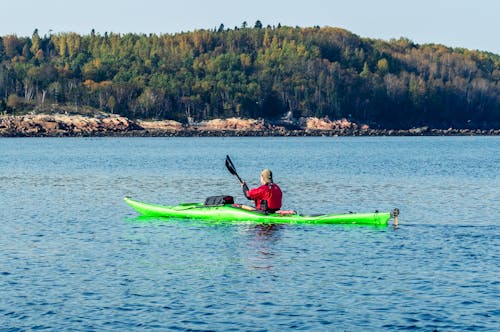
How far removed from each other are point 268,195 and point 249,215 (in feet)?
4.26

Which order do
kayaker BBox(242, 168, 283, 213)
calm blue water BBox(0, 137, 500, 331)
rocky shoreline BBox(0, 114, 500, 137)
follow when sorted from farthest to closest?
rocky shoreline BBox(0, 114, 500, 137), kayaker BBox(242, 168, 283, 213), calm blue water BBox(0, 137, 500, 331)

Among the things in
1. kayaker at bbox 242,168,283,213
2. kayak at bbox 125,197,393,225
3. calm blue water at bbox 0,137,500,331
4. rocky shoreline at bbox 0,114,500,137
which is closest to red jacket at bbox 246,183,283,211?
kayaker at bbox 242,168,283,213

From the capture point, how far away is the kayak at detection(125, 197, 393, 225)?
31.6m

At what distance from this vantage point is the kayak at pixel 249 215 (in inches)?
1244

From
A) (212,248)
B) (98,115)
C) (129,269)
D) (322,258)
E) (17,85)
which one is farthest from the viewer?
(17,85)

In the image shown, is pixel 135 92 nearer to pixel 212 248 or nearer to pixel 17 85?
pixel 17 85

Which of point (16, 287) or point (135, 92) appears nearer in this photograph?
point (16, 287)

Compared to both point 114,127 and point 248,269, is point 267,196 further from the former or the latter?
point 114,127

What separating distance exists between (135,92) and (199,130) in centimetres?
2045

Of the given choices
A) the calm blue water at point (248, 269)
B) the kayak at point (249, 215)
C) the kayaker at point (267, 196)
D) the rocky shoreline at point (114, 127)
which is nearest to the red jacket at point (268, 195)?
the kayaker at point (267, 196)

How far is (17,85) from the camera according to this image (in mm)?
199375

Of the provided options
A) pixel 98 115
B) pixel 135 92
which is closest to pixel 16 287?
pixel 98 115

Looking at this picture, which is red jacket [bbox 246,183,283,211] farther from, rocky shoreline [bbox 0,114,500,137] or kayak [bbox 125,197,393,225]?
rocky shoreline [bbox 0,114,500,137]

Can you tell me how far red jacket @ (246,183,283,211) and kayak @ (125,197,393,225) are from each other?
0.34 metres
